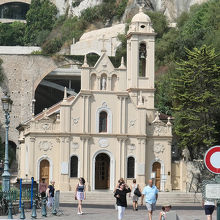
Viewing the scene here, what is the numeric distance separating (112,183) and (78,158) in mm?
3255

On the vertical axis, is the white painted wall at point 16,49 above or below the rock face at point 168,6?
below

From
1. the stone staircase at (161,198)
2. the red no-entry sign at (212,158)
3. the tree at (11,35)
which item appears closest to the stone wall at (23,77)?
the stone staircase at (161,198)

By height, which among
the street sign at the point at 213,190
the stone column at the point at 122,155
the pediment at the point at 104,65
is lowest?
the street sign at the point at 213,190

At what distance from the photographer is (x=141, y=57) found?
206 feet

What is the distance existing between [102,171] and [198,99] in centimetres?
943

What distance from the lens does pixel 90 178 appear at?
57.6 m

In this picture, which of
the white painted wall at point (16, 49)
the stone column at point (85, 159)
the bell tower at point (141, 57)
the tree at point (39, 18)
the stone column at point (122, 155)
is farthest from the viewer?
the tree at point (39, 18)

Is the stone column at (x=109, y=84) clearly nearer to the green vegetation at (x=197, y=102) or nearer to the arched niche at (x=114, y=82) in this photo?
the arched niche at (x=114, y=82)

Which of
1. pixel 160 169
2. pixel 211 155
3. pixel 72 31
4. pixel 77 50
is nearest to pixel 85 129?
pixel 160 169

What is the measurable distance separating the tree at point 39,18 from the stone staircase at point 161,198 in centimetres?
8378

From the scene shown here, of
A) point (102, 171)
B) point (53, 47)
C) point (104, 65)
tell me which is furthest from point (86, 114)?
point (53, 47)

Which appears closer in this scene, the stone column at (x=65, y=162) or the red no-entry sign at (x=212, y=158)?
the red no-entry sign at (x=212, y=158)

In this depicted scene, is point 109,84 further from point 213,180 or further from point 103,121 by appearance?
point 213,180

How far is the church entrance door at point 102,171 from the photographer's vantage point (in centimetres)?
5825
